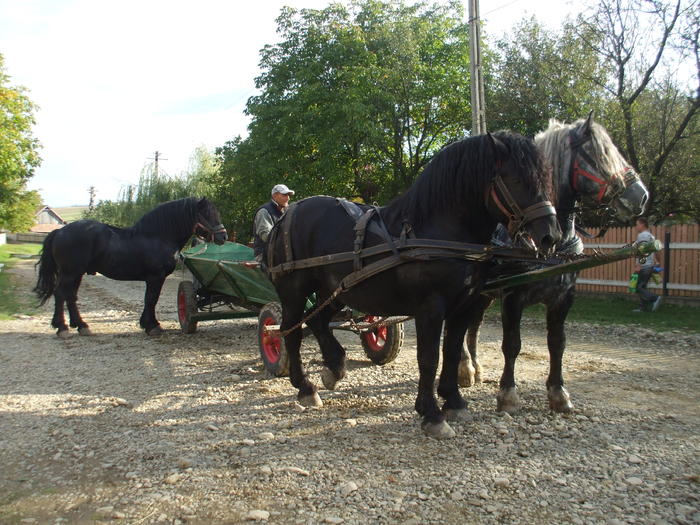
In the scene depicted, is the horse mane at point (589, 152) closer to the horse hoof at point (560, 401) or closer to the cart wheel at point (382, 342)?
the horse hoof at point (560, 401)

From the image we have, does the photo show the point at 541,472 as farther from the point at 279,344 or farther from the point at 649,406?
the point at 279,344

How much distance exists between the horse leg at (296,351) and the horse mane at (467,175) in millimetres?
1526

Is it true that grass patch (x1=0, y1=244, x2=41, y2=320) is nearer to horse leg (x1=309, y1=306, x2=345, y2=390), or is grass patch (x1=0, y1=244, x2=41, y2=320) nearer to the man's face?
the man's face

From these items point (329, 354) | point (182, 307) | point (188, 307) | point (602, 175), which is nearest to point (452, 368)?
point (329, 354)

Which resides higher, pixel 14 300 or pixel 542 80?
pixel 542 80

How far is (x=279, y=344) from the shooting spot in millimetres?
6121

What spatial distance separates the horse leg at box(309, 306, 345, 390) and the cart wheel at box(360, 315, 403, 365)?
959mm

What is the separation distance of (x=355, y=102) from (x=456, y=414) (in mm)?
13753

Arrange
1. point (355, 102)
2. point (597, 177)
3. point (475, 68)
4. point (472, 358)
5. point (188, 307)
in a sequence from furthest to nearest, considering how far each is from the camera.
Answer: point (355, 102), point (475, 68), point (188, 307), point (472, 358), point (597, 177)

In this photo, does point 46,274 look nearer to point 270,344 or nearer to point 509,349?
point 270,344

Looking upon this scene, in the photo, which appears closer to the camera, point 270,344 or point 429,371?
point 429,371

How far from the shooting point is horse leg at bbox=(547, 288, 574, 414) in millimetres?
4508

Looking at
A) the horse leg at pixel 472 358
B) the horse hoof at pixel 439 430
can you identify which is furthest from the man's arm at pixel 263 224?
the horse hoof at pixel 439 430

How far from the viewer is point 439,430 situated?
398 centimetres
